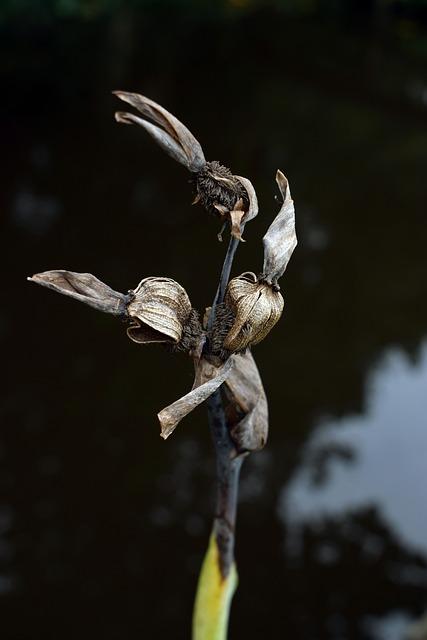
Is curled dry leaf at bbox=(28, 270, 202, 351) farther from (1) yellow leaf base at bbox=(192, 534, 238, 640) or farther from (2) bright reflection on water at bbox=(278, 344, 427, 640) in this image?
(2) bright reflection on water at bbox=(278, 344, 427, 640)

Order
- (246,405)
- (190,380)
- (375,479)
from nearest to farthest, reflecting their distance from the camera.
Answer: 1. (246,405)
2. (375,479)
3. (190,380)

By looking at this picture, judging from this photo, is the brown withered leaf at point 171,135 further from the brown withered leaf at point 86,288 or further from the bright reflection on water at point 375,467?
the bright reflection on water at point 375,467

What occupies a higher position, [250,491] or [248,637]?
[250,491]

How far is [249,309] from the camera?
0.55 meters

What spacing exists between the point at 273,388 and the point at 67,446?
69cm

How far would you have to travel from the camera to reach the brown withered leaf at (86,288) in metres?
0.55

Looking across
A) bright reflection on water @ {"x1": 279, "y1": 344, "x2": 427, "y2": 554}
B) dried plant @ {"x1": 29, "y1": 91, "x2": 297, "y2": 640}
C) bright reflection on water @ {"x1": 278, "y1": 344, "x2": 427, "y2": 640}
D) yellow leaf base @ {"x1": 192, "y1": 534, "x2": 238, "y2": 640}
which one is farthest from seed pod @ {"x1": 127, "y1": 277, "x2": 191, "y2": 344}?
bright reflection on water @ {"x1": 279, "y1": 344, "x2": 427, "y2": 554}

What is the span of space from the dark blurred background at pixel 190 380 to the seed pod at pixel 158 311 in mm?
1234

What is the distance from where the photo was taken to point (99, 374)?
2453 mm

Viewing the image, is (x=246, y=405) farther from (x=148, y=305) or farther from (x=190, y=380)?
Result: (x=190, y=380)

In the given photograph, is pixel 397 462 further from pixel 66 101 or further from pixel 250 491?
pixel 66 101

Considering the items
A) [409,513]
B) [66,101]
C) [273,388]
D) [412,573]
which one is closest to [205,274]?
[273,388]

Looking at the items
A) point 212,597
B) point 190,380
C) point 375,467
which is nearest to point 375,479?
point 375,467

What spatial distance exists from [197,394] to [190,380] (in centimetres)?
197
